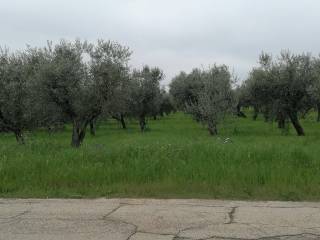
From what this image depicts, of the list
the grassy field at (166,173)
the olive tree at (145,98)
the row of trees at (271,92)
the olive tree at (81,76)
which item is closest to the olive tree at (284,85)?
the row of trees at (271,92)

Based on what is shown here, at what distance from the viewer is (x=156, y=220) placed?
7.09m

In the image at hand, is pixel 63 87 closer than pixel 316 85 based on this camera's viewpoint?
Yes

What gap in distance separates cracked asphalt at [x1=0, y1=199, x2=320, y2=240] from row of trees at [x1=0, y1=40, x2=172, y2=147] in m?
13.2

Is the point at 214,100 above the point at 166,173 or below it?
above

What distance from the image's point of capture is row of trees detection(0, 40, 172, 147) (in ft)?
70.7

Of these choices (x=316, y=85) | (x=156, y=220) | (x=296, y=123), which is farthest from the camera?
(x=296, y=123)

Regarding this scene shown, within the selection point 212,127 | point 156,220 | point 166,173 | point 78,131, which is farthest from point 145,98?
point 156,220

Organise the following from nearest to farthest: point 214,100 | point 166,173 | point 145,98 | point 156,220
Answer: point 156,220, point 166,173, point 214,100, point 145,98

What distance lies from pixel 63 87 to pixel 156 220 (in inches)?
600

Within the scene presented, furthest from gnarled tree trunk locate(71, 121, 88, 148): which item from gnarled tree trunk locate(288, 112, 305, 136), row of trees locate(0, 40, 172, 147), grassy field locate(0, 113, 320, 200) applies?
gnarled tree trunk locate(288, 112, 305, 136)

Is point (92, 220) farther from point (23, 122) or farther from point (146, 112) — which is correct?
point (146, 112)

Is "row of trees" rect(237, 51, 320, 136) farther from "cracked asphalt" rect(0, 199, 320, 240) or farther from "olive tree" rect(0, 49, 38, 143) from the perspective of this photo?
"cracked asphalt" rect(0, 199, 320, 240)

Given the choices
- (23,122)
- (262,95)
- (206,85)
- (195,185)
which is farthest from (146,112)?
(195,185)

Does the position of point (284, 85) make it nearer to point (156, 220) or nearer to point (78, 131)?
point (78, 131)
